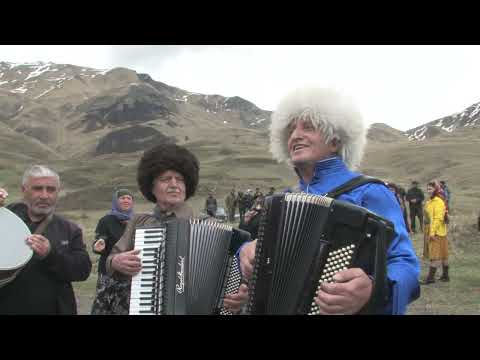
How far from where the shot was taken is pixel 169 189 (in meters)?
3.59

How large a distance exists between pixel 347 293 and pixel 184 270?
1.15 m

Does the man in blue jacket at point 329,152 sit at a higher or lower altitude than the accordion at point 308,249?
higher

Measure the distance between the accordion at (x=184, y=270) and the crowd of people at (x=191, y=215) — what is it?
0.08m

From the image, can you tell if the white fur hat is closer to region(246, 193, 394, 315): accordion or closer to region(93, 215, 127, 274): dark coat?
region(246, 193, 394, 315): accordion

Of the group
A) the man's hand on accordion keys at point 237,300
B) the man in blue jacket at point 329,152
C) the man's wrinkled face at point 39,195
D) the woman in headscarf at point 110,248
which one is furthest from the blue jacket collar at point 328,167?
the man's wrinkled face at point 39,195

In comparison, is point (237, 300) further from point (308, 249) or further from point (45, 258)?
point (45, 258)

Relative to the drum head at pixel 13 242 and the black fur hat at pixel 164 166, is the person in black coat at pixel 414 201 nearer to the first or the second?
the black fur hat at pixel 164 166

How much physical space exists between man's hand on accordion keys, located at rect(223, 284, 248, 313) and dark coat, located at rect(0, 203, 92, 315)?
1.36m

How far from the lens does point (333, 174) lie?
264 centimetres

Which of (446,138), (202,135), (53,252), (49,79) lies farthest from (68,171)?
(49,79)

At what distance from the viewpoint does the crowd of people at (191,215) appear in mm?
2258
